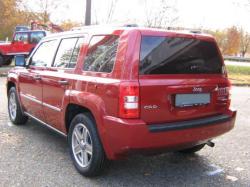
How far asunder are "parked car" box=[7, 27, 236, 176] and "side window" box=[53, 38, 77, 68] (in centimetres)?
2

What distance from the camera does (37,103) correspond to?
5.67m

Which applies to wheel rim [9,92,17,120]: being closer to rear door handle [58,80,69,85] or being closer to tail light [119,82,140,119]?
rear door handle [58,80,69,85]

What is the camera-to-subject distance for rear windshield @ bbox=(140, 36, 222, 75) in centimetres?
386

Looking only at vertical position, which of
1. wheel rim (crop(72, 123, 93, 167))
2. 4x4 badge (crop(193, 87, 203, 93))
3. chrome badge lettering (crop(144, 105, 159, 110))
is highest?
4x4 badge (crop(193, 87, 203, 93))

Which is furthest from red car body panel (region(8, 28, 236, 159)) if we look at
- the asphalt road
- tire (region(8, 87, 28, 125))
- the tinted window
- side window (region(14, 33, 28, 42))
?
side window (region(14, 33, 28, 42))

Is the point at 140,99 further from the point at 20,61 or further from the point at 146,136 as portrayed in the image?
the point at 20,61

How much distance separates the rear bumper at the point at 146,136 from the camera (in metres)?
3.66

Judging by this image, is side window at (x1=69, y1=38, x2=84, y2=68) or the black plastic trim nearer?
the black plastic trim

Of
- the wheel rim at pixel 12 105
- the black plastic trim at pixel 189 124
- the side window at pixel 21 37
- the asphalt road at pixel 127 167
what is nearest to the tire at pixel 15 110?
the wheel rim at pixel 12 105

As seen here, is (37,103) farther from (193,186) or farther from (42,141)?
(193,186)

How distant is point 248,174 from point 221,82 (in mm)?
1195

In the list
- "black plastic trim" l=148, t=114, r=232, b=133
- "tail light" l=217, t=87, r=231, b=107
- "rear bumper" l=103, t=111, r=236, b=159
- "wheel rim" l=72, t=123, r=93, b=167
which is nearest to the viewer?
"rear bumper" l=103, t=111, r=236, b=159

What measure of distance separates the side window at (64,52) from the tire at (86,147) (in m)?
0.88

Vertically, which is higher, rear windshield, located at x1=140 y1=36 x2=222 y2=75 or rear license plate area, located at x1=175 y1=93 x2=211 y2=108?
rear windshield, located at x1=140 y1=36 x2=222 y2=75
